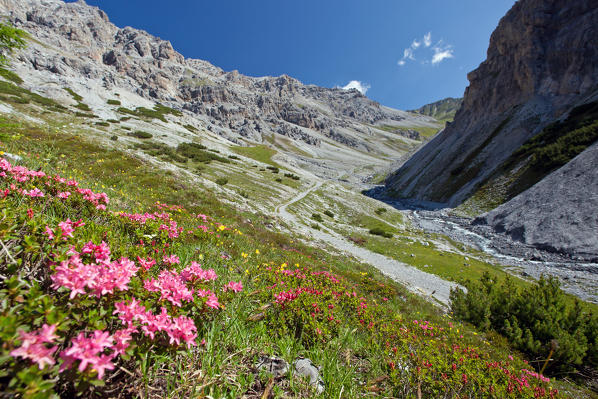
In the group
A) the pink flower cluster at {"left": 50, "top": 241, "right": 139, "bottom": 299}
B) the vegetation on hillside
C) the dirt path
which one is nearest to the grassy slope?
the vegetation on hillside

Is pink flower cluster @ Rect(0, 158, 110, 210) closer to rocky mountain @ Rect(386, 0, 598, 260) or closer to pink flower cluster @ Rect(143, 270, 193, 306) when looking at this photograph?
pink flower cluster @ Rect(143, 270, 193, 306)

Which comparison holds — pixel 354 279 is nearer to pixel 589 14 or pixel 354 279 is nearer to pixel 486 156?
pixel 486 156

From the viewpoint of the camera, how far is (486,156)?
55125 millimetres

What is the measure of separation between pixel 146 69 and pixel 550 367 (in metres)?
236

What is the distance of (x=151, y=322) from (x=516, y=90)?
295 ft

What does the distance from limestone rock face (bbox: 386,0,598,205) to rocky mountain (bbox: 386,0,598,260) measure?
0.75ft

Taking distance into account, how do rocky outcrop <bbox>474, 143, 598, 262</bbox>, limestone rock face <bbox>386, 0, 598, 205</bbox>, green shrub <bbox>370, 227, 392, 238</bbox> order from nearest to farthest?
rocky outcrop <bbox>474, 143, 598, 262</bbox> < green shrub <bbox>370, 227, 392, 238</bbox> < limestone rock face <bbox>386, 0, 598, 205</bbox>

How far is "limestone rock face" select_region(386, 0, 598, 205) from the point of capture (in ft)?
167

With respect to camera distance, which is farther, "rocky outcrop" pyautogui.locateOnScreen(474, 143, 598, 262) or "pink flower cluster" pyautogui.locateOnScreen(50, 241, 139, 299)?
"rocky outcrop" pyautogui.locateOnScreen(474, 143, 598, 262)

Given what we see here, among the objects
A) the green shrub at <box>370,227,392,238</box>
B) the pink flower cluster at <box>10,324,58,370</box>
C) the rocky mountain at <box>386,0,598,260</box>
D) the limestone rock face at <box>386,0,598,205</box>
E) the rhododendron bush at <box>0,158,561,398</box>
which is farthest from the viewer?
the limestone rock face at <box>386,0,598,205</box>

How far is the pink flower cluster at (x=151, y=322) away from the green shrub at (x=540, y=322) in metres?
10.7

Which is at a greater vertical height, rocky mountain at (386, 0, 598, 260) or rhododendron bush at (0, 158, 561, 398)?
rocky mountain at (386, 0, 598, 260)

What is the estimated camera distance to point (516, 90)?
6325 centimetres

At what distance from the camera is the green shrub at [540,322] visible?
845 cm
